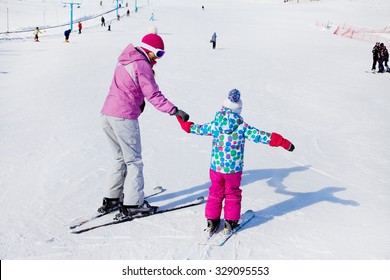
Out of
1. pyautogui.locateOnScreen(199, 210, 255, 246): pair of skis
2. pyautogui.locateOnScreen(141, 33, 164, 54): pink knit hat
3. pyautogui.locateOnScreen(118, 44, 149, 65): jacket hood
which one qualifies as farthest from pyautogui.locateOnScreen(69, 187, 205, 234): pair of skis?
pyautogui.locateOnScreen(141, 33, 164, 54): pink knit hat

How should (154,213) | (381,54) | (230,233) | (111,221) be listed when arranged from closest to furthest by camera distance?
(230,233) < (111,221) < (154,213) < (381,54)

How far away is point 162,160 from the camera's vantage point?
→ 6.38 meters

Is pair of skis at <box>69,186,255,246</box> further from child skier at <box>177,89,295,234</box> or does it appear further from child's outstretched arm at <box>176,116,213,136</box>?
child's outstretched arm at <box>176,116,213,136</box>

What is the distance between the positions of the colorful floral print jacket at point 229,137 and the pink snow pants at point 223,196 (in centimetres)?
12

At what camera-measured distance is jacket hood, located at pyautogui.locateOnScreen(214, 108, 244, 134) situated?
12.7 ft

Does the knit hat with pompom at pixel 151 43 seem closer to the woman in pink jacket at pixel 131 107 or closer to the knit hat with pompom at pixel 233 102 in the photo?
the woman in pink jacket at pixel 131 107

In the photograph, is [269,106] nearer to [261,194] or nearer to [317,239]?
[261,194]

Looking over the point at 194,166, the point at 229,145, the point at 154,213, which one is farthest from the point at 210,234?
the point at 194,166

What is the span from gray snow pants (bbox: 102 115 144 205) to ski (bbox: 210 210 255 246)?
85 cm

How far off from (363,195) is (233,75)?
34.4ft

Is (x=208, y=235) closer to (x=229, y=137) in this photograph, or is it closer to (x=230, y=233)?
(x=230, y=233)

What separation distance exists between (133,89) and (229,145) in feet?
3.29

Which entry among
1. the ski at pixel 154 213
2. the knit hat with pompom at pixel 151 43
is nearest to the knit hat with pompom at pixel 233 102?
the knit hat with pompom at pixel 151 43

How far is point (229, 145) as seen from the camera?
3.92 meters
